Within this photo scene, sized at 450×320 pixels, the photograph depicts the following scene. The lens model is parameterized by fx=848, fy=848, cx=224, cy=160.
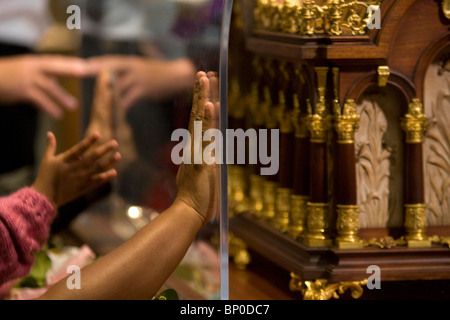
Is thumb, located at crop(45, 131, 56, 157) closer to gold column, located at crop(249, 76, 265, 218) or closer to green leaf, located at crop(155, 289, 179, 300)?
green leaf, located at crop(155, 289, 179, 300)

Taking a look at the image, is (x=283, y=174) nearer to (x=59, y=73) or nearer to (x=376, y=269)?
(x=376, y=269)

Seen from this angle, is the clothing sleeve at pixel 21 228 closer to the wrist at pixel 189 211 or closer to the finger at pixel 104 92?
the wrist at pixel 189 211

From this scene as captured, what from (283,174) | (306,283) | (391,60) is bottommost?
(306,283)

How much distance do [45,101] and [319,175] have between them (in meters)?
1.06

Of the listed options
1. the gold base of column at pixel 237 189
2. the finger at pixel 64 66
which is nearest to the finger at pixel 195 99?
the gold base of column at pixel 237 189

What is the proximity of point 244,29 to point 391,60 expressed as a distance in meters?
0.34

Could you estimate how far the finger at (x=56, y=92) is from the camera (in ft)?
6.00

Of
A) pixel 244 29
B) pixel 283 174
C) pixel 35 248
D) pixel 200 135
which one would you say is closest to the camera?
pixel 200 135

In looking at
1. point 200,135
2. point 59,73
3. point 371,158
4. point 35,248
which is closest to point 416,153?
point 371,158

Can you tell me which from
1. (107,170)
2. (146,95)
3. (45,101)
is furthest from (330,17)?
(45,101)

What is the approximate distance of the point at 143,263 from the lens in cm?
80

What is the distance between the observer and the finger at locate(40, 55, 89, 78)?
178 cm

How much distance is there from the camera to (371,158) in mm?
1002

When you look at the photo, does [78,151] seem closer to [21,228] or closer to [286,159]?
[21,228]
